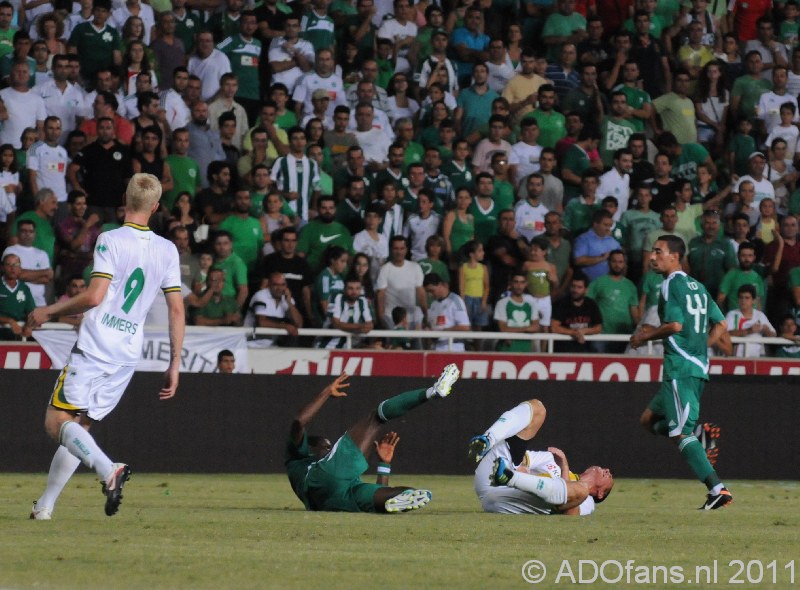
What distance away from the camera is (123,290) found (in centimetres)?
951

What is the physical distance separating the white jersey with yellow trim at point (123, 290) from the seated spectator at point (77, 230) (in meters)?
8.46

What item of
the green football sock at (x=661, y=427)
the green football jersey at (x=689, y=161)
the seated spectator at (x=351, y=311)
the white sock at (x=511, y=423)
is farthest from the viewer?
the green football jersey at (x=689, y=161)

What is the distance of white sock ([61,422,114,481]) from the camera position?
920cm

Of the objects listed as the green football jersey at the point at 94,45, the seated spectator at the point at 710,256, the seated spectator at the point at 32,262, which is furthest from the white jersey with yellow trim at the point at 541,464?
the green football jersey at the point at 94,45

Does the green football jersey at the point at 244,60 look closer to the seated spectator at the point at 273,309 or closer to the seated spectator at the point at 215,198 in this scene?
the seated spectator at the point at 215,198

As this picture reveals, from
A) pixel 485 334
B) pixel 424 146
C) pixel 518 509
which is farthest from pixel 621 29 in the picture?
pixel 518 509

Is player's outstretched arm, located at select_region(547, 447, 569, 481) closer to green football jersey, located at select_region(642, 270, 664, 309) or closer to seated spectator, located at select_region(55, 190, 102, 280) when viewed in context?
green football jersey, located at select_region(642, 270, 664, 309)

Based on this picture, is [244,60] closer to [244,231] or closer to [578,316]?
[244,231]

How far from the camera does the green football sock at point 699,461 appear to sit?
12.3m

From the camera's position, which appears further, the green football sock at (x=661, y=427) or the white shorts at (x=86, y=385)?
the green football sock at (x=661, y=427)

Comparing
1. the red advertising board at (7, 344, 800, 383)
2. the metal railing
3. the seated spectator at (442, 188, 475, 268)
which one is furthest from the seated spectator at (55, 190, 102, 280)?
the seated spectator at (442, 188, 475, 268)

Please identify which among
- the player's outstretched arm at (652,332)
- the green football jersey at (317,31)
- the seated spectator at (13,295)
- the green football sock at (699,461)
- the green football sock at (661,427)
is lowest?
the green football sock at (699,461)

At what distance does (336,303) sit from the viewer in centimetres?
1827

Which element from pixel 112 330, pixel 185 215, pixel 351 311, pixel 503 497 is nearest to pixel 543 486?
pixel 503 497
